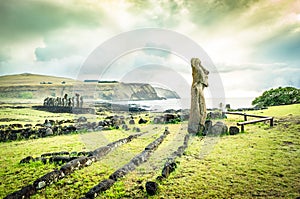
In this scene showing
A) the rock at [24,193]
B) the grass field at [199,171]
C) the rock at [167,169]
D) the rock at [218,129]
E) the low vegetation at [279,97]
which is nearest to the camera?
the rock at [24,193]

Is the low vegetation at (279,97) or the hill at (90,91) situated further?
the hill at (90,91)

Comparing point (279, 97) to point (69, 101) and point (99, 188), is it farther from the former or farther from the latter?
point (99, 188)

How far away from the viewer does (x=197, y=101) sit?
41.0ft

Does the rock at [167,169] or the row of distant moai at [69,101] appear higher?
the row of distant moai at [69,101]

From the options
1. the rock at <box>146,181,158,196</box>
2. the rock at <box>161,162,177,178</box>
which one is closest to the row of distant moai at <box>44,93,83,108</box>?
the rock at <box>161,162,177,178</box>

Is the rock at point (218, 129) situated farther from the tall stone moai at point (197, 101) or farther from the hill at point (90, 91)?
the hill at point (90, 91)

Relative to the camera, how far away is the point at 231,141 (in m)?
9.95

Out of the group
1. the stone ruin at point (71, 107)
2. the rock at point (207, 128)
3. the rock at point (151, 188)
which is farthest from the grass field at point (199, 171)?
the stone ruin at point (71, 107)

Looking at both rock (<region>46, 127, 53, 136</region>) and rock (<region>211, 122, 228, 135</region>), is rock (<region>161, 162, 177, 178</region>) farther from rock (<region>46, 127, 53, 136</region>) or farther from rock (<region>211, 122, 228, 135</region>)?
rock (<region>46, 127, 53, 136</region>)

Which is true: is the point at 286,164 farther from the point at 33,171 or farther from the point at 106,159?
the point at 33,171

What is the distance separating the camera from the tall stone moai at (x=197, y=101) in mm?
Result: 12375

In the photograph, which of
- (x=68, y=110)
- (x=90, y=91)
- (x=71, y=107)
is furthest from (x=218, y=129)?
(x=90, y=91)

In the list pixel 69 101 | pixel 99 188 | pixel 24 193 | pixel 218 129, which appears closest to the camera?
pixel 24 193

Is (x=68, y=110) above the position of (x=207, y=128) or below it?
above
